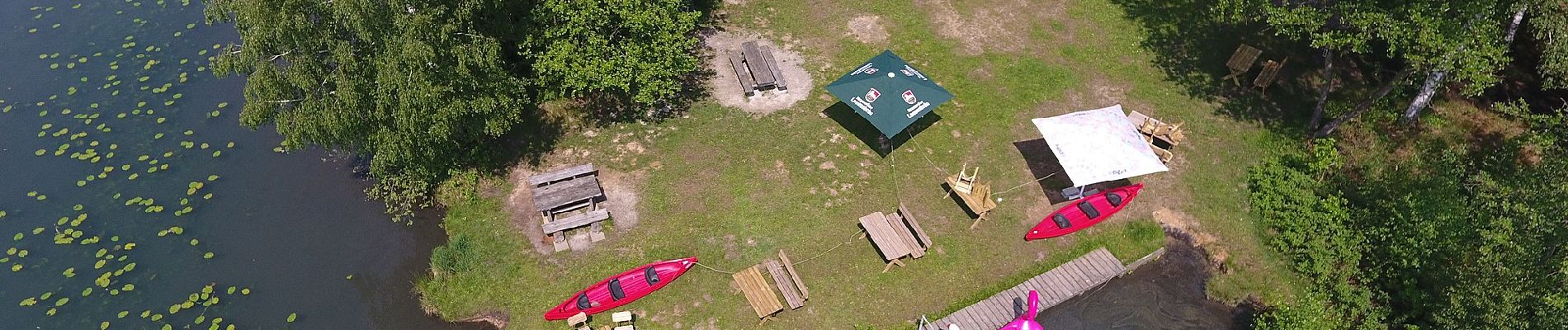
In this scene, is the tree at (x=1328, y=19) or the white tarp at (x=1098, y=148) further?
the white tarp at (x=1098, y=148)

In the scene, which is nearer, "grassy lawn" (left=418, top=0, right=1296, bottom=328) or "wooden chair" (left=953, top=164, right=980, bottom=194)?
"grassy lawn" (left=418, top=0, right=1296, bottom=328)

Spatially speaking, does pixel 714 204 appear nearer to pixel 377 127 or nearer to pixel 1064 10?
pixel 377 127

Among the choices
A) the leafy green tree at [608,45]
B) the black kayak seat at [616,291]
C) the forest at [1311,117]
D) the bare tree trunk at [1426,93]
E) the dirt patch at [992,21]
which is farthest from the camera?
the dirt patch at [992,21]

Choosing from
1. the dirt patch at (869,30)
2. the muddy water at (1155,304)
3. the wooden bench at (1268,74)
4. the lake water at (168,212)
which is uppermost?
the wooden bench at (1268,74)

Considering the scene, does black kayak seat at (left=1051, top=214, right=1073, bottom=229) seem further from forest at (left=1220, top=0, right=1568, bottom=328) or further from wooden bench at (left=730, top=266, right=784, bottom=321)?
wooden bench at (left=730, top=266, right=784, bottom=321)

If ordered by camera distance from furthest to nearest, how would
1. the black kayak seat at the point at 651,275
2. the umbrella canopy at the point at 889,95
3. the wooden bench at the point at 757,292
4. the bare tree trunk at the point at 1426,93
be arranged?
the umbrella canopy at the point at 889,95
the black kayak seat at the point at 651,275
the wooden bench at the point at 757,292
the bare tree trunk at the point at 1426,93

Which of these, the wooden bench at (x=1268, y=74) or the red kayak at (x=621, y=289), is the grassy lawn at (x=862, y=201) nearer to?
the red kayak at (x=621, y=289)

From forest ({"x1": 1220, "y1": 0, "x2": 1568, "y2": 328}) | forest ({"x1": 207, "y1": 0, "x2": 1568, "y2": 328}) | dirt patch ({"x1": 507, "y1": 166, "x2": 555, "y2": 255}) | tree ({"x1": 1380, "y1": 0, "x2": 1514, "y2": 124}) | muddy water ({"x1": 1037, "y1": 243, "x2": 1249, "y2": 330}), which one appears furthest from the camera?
dirt patch ({"x1": 507, "y1": 166, "x2": 555, "y2": 255})

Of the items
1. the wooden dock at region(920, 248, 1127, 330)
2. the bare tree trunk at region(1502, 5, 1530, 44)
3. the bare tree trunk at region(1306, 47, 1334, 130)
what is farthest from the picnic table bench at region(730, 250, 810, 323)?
the bare tree trunk at region(1502, 5, 1530, 44)

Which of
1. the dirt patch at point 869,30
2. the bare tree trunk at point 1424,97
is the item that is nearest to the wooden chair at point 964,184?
the dirt patch at point 869,30
